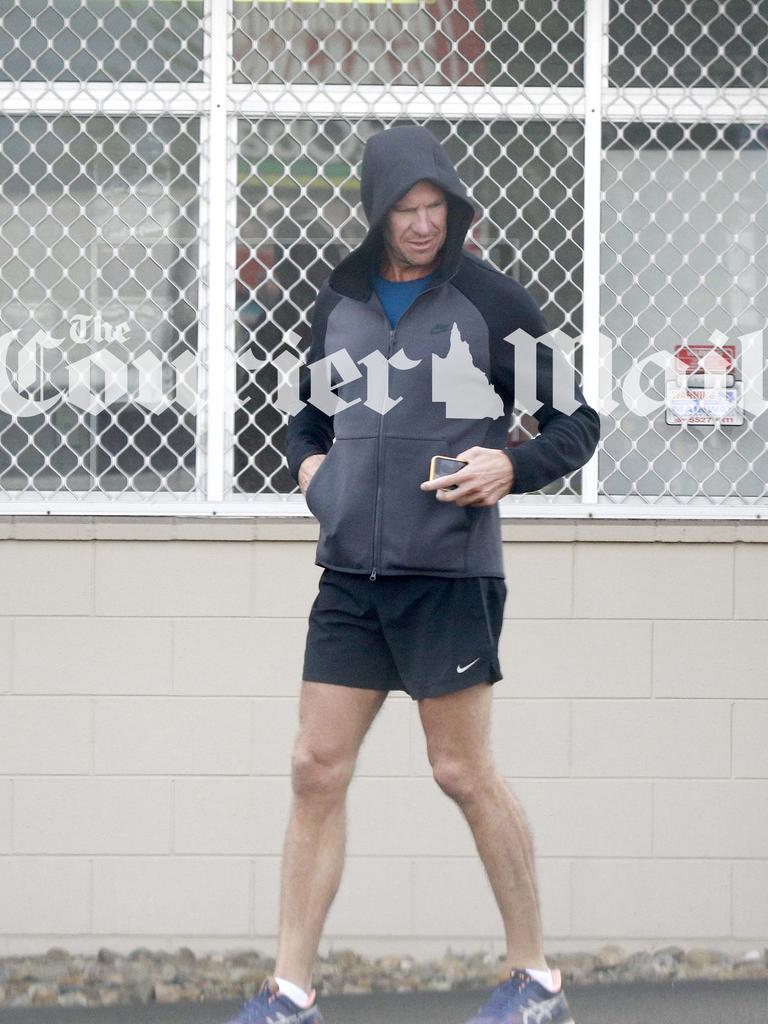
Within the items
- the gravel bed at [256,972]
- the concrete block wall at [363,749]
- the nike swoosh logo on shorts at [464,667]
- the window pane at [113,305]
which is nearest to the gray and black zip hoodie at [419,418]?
the nike swoosh logo on shorts at [464,667]

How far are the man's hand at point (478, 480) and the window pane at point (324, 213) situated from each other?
142 centimetres

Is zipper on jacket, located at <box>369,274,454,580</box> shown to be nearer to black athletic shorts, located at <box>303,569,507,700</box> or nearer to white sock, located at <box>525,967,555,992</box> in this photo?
black athletic shorts, located at <box>303,569,507,700</box>

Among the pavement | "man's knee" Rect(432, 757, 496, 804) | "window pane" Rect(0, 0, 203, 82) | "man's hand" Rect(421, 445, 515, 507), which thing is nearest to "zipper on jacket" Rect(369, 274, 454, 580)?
"man's hand" Rect(421, 445, 515, 507)

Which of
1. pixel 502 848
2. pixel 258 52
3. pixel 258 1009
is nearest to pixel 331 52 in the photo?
pixel 258 52

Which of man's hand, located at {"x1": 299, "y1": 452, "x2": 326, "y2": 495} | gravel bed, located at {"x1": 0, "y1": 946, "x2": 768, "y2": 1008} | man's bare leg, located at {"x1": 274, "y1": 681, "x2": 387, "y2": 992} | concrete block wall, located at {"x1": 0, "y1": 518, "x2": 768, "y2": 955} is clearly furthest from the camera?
concrete block wall, located at {"x1": 0, "y1": 518, "x2": 768, "y2": 955}

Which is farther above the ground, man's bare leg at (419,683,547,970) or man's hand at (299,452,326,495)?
man's hand at (299,452,326,495)

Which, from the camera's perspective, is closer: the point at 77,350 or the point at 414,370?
the point at 414,370

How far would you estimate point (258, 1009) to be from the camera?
3143 millimetres

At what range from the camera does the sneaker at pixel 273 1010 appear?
123 inches

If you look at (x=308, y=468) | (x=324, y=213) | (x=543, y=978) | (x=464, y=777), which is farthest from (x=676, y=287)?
(x=543, y=978)

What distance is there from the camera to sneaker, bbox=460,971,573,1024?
3178 millimetres

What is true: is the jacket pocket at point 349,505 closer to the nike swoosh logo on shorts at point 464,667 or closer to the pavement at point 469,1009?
the nike swoosh logo on shorts at point 464,667

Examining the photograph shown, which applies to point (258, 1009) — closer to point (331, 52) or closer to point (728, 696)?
point (728, 696)

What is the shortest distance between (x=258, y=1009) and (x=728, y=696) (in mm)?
1926
